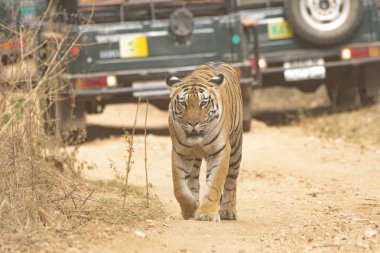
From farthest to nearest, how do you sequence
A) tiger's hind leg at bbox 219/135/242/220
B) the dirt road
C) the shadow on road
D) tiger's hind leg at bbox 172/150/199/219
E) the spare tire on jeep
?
the shadow on road, the spare tire on jeep, tiger's hind leg at bbox 219/135/242/220, tiger's hind leg at bbox 172/150/199/219, the dirt road

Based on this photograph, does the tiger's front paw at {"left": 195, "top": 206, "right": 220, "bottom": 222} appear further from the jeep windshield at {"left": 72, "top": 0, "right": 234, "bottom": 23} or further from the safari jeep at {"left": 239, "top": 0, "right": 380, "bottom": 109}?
the safari jeep at {"left": 239, "top": 0, "right": 380, "bottom": 109}

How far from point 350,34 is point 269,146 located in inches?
95.9

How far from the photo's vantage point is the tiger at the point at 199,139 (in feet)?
23.7

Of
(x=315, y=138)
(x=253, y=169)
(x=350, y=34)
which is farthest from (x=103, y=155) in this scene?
(x=350, y=34)

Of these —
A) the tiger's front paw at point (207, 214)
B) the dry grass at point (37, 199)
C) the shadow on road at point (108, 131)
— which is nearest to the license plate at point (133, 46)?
the shadow on road at point (108, 131)

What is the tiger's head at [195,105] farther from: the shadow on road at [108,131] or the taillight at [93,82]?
the shadow on road at [108,131]

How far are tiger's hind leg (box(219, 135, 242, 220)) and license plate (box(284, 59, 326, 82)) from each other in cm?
656

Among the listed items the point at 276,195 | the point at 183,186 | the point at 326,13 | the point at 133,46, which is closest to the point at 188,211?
→ the point at 183,186

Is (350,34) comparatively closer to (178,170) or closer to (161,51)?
(161,51)

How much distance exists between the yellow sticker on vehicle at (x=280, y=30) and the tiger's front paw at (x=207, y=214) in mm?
7578

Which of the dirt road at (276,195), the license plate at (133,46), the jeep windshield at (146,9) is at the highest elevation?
the jeep windshield at (146,9)

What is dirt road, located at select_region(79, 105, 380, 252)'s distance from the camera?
643 centimetres

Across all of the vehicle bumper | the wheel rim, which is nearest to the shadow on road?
the vehicle bumper

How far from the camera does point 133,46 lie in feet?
43.3
